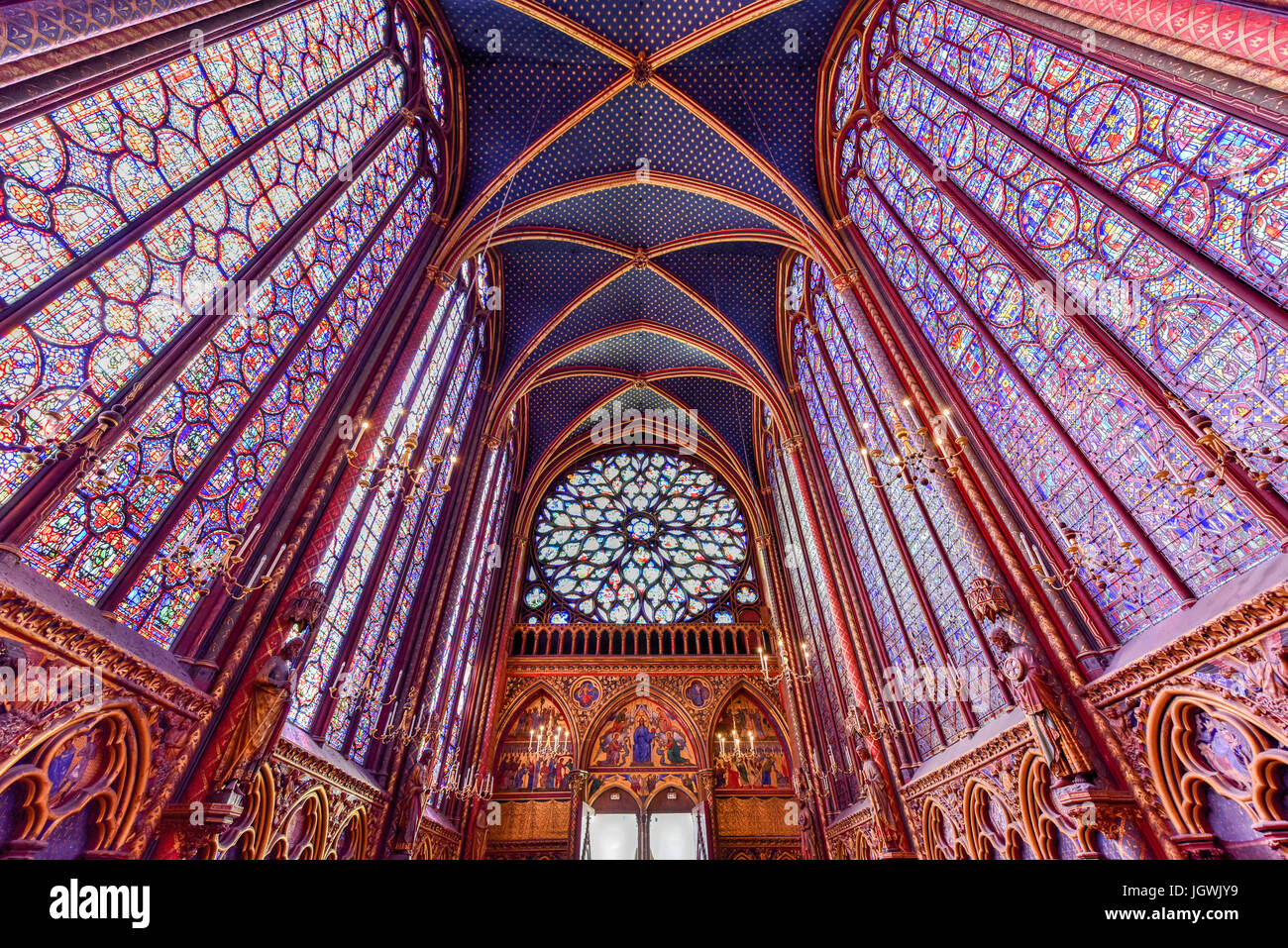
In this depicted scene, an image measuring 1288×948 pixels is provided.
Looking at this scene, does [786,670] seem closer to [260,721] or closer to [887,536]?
[887,536]

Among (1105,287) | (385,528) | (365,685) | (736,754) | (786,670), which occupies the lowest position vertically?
(365,685)

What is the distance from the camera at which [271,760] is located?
6629 mm

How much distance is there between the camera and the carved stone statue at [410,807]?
31.2 feet

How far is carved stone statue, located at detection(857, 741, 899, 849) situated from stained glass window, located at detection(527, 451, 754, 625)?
9153mm

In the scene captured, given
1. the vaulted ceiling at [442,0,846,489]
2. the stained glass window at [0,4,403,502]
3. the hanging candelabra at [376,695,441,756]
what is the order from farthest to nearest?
the vaulted ceiling at [442,0,846,489], the hanging candelabra at [376,695,441,756], the stained glass window at [0,4,403,502]

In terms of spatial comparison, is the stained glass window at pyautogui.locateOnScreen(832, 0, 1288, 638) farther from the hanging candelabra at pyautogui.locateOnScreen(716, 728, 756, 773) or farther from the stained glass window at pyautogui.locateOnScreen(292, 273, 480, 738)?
the hanging candelabra at pyautogui.locateOnScreen(716, 728, 756, 773)

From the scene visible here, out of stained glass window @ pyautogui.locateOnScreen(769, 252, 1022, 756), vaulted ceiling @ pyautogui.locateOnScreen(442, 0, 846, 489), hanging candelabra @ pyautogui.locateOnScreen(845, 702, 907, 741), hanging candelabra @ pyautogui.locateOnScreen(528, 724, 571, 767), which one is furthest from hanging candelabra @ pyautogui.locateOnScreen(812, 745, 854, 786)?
vaulted ceiling @ pyautogui.locateOnScreen(442, 0, 846, 489)

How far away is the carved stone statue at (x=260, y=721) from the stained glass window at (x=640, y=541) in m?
13.8

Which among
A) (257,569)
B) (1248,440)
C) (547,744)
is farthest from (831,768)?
(257,569)

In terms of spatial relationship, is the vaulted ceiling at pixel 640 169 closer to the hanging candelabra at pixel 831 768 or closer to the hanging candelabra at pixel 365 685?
the hanging candelabra at pixel 365 685

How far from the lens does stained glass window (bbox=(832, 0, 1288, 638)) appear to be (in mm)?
4859

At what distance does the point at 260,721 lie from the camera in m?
5.74

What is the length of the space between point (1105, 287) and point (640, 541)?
1693 cm
